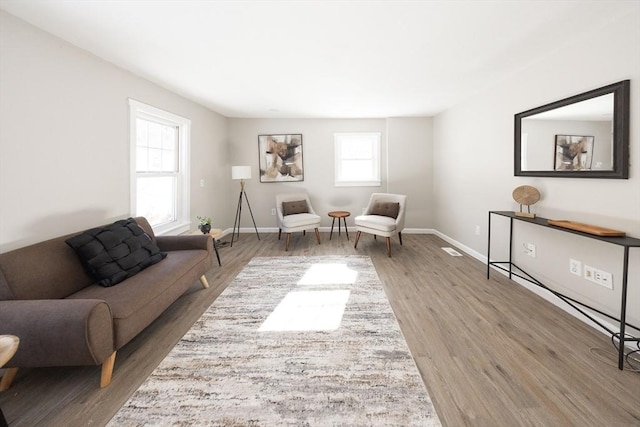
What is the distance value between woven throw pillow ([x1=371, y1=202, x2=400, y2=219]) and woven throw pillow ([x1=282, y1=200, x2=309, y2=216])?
1248mm

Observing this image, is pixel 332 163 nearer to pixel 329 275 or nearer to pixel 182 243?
pixel 329 275

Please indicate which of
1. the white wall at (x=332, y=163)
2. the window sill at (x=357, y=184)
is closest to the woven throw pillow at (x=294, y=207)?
the white wall at (x=332, y=163)

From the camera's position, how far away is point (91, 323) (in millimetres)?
1534

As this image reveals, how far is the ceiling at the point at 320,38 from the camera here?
198cm

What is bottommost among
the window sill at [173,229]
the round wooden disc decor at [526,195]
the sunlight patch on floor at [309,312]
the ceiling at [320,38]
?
the sunlight patch on floor at [309,312]

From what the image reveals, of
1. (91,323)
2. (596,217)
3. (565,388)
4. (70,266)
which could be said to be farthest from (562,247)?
(70,266)

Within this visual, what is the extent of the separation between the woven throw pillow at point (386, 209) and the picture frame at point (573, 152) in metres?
2.39

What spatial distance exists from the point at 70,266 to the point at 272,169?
4098 millimetres

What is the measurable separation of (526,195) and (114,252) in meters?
3.71

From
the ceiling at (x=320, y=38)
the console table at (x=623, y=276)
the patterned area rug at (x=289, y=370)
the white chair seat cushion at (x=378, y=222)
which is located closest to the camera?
the patterned area rug at (x=289, y=370)

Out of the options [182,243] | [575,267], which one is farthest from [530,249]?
[182,243]

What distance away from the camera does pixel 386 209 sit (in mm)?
4926

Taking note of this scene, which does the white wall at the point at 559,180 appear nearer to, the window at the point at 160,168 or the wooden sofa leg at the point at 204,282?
the wooden sofa leg at the point at 204,282

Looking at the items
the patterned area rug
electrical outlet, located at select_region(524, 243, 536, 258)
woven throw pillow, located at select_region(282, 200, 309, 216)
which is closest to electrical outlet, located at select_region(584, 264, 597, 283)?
electrical outlet, located at select_region(524, 243, 536, 258)
